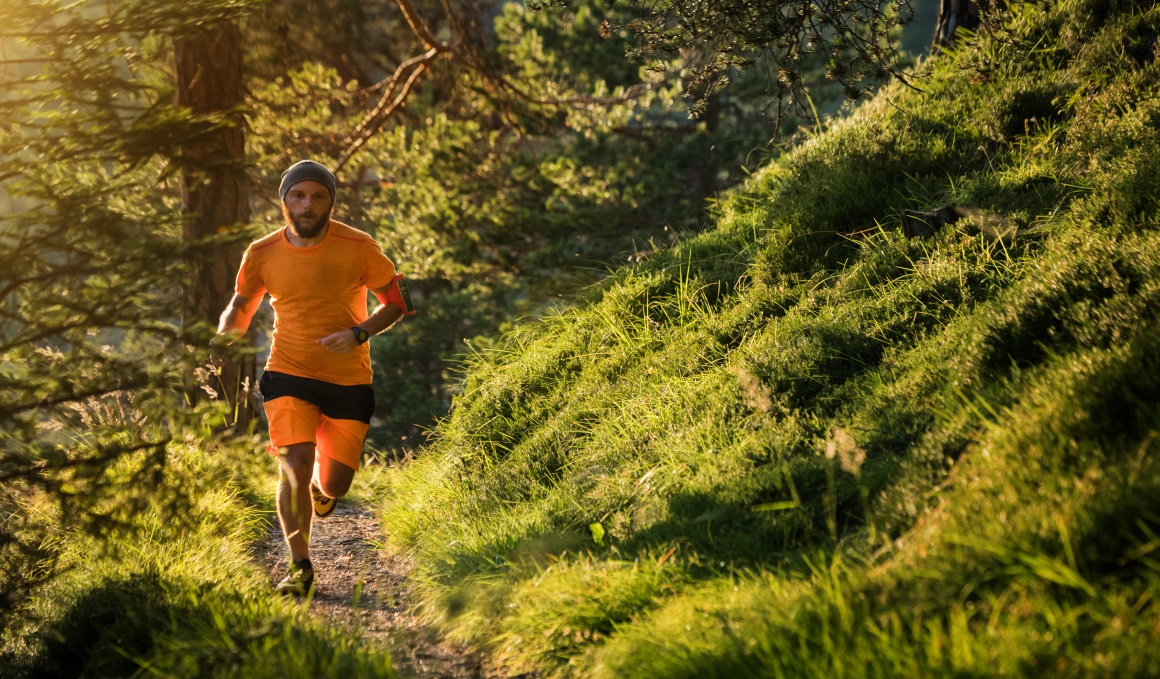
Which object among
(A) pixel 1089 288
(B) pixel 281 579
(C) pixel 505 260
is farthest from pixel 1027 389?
(C) pixel 505 260

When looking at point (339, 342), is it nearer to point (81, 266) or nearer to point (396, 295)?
point (396, 295)

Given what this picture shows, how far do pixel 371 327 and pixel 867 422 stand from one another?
277 centimetres

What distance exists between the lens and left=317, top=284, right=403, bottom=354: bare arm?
16.8 feet

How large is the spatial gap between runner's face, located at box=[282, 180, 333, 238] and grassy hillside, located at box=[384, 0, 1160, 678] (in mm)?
1991

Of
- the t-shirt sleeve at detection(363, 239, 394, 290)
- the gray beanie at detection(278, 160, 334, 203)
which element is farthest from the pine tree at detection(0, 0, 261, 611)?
the t-shirt sleeve at detection(363, 239, 394, 290)

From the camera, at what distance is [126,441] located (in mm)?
4746

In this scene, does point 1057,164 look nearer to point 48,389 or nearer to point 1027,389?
point 1027,389

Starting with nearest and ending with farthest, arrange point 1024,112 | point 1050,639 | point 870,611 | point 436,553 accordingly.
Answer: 1. point 1050,639
2. point 870,611
3. point 436,553
4. point 1024,112

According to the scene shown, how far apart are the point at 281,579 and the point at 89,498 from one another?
1972mm

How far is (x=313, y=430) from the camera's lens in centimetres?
515

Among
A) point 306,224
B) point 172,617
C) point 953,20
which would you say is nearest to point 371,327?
point 306,224

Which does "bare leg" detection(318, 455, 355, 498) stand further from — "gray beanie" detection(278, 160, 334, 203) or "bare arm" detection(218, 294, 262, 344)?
"gray beanie" detection(278, 160, 334, 203)

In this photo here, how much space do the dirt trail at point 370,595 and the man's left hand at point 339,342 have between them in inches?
49.7

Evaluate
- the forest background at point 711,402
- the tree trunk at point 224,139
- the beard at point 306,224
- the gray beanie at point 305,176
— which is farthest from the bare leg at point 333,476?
the tree trunk at point 224,139
